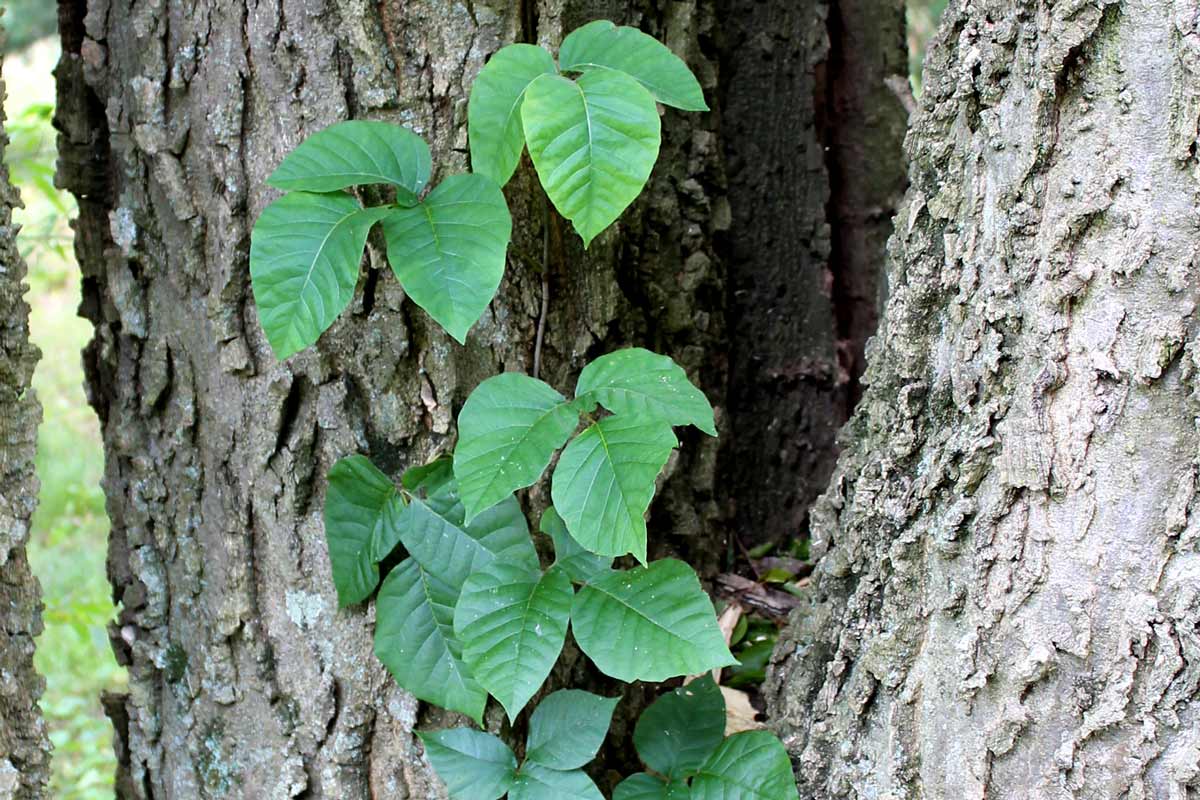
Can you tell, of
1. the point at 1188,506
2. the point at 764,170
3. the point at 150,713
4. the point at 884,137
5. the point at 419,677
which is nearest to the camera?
the point at 1188,506

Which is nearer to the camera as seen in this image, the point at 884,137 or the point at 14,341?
the point at 14,341

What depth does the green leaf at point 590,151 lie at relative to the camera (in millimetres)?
1207

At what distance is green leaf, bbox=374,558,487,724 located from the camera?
139 centimetres

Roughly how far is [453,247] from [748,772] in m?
0.81

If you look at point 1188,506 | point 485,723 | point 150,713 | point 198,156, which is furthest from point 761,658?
point 198,156

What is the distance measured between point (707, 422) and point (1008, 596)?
0.41 m

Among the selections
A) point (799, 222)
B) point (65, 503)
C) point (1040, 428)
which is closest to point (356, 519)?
point (1040, 428)

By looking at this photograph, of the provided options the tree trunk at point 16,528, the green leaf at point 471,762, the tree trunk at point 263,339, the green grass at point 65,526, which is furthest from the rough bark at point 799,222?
the green grass at point 65,526

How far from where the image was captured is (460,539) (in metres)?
1.40

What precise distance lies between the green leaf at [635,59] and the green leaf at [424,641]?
0.72 m

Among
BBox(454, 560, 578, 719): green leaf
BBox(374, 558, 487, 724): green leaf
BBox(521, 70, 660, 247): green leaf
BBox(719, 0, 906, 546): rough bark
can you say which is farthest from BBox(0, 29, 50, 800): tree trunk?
BBox(719, 0, 906, 546): rough bark

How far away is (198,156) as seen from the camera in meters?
1.48

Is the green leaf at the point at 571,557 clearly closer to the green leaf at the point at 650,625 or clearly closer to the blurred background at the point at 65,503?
the green leaf at the point at 650,625

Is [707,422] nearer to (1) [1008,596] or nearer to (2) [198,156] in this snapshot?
(1) [1008,596]
